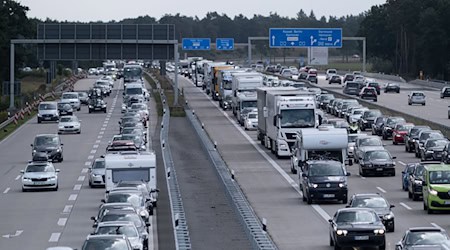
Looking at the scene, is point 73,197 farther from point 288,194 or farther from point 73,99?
point 73,99

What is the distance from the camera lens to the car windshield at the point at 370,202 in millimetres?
36938

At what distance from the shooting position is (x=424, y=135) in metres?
64.2

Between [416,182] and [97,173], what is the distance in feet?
46.1

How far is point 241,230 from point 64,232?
5846mm

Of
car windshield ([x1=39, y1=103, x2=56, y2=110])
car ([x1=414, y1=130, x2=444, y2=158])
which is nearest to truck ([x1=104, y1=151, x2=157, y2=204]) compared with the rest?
car ([x1=414, y1=130, x2=444, y2=158])

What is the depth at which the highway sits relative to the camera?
123 ft

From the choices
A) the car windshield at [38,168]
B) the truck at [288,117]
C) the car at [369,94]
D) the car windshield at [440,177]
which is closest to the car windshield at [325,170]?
the car windshield at [440,177]

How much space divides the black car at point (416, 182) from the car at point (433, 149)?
12907 millimetres

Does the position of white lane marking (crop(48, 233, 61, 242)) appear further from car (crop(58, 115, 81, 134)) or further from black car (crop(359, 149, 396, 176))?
car (crop(58, 115, 81, 134))

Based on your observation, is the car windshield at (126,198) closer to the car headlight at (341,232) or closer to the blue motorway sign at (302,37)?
the car headlight at (341,232)

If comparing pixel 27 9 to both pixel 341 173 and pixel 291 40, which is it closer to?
pixel 291 40

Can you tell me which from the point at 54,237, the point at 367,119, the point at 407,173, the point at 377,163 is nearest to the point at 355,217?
the point at 54,237

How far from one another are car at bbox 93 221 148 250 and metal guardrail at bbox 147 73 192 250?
0.98 metres

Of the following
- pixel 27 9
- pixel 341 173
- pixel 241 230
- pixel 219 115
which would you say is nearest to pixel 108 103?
pixel 219 115
